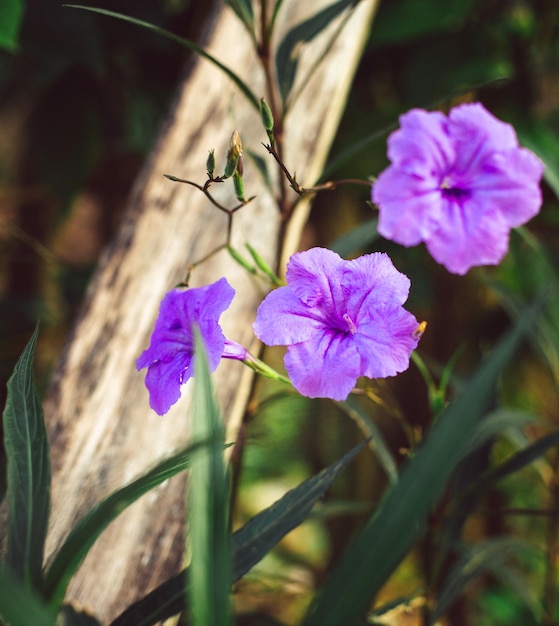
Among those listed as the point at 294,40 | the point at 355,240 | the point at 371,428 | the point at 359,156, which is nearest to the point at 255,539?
the point at 371,428

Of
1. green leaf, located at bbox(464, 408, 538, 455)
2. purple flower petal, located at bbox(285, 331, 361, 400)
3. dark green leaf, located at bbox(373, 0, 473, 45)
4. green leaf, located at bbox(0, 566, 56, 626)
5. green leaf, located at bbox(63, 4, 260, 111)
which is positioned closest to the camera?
green leaf, located at bbox(0, 566, 56, 626)

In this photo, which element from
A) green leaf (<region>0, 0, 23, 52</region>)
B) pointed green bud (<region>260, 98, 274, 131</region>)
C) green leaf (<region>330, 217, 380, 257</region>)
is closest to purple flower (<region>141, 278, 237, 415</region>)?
pointed green bud (<region>260, 98, 274, 131</region>)

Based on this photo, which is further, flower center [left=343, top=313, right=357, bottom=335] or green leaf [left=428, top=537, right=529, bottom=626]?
green leaf [left=428, top=537, right=529, bottom=626]

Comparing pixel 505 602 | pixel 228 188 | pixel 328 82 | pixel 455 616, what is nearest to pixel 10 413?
pixel 228 188

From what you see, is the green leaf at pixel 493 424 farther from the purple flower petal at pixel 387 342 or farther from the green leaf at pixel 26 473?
the green leaf at pixel 26 473

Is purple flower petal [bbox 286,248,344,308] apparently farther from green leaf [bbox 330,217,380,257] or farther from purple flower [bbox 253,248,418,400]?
green leaf [bbox 330,217,380,257]

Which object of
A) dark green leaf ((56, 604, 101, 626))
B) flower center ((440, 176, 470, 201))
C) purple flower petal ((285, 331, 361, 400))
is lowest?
dark green leaf ((56, 604, 101, 626))

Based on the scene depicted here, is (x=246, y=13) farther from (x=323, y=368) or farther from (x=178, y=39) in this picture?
(x=323, y=368)
